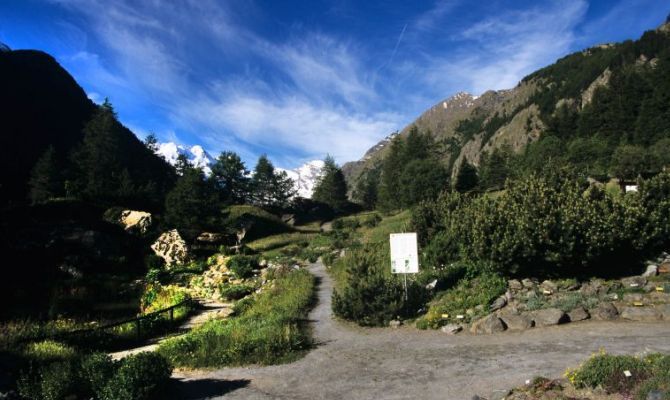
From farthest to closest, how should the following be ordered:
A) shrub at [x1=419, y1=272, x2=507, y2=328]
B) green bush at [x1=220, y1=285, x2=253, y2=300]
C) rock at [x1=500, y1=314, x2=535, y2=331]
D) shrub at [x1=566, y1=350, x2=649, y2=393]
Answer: green bush at [x1=220, y1=285, x2=253, y2=300], shrub at [x1=419, y1=272, x2=507, y2=328], rock at [x1=500, y1=314, x2=535, y2=331], shrub at [x1=566, y1=350, x2=649, y2=393]

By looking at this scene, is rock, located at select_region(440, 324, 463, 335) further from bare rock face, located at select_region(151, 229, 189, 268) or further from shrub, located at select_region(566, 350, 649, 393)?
bare rock face, located at select_region(151, 229, 189, 268)

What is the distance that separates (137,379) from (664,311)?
49.1ft

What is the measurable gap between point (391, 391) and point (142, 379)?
522 centimetres

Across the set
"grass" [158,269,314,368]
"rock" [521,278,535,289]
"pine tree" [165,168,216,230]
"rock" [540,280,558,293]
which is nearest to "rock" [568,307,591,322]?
"rock" [540,280,558,293]

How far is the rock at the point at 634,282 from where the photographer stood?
49.1ft

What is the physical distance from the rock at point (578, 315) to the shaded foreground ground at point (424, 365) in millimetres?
290

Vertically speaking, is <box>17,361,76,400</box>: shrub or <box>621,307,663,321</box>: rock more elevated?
<box>621,307,663,321</box>: rock

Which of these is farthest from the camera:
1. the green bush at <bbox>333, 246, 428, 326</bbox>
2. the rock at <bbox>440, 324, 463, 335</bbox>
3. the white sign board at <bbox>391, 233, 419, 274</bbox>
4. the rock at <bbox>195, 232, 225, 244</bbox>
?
the rock at <bbox>195, 232, 225, 244</bbox>

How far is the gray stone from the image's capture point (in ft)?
42.3

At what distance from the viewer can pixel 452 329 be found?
13453 mm

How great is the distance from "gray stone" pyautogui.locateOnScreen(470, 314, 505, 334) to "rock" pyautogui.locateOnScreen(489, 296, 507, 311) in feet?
4.19

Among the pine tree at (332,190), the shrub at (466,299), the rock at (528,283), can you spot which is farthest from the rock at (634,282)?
the pine tree at (332,190)

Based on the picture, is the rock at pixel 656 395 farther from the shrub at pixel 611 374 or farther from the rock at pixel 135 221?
the rock at pixel 135 221

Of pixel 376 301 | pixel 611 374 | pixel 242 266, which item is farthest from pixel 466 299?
pixel 242 266
